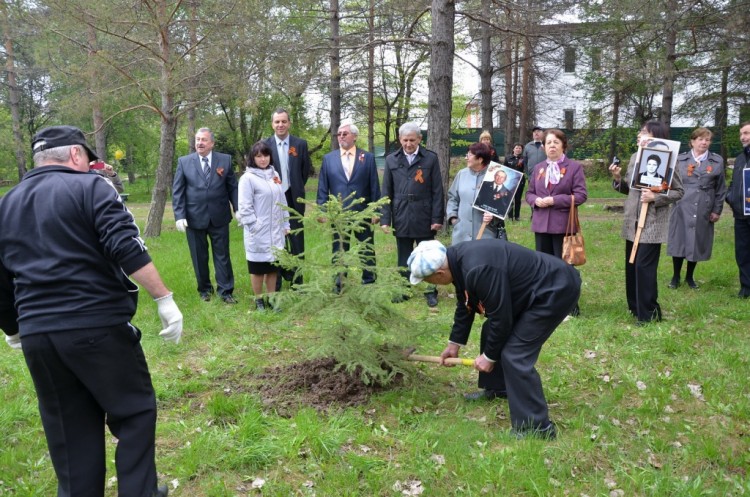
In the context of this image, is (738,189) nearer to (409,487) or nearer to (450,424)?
(450,424)

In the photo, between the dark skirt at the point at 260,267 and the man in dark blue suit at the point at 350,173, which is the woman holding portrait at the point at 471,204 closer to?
the man in dark blue suit at the point at 350,173

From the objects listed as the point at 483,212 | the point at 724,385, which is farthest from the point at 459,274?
the point at 483,212

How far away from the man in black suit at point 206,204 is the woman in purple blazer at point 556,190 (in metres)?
3.77

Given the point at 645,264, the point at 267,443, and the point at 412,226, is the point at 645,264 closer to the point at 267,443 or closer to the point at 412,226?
the point at 412,226

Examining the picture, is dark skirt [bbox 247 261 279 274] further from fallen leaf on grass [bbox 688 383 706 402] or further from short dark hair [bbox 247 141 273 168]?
fallen leaf on grass [bbox 688 383 706 402]

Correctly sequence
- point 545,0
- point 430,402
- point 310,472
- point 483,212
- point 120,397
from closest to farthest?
point 120,397 → point 310,472 → point 430,402 → point 483,212 → point 545,0

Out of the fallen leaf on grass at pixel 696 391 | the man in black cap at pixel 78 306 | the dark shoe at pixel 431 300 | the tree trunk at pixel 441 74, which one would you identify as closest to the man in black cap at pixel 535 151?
the tree trunk at pixel 441 74

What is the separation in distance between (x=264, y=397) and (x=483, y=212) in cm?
339

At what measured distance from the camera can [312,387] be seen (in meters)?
4.98

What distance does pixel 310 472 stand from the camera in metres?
3.85

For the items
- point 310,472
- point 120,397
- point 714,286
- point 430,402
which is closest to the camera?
point 120,397

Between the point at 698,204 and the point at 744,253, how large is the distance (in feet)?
2.70

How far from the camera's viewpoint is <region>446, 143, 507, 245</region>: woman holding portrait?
22.8ft

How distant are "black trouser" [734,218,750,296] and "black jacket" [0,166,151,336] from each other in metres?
7.33
